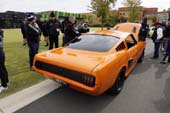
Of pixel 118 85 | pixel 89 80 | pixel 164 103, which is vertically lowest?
pixel 164 103

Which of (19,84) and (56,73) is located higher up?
(56,73)

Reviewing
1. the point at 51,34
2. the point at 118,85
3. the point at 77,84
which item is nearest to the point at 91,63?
the point at 77,84

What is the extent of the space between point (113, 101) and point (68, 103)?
3.14 ft

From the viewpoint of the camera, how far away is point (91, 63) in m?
3.88

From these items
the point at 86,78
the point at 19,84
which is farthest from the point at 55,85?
the point at 86,78

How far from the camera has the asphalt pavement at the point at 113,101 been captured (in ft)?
12.9

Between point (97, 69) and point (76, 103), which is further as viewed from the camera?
point (76, 103)

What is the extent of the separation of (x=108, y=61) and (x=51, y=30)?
16.5 feet

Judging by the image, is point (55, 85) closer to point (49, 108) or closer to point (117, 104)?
point (49, 108)

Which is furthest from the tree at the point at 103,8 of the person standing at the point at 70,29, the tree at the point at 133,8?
the person standing at the point at 70,29

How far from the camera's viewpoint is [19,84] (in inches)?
201

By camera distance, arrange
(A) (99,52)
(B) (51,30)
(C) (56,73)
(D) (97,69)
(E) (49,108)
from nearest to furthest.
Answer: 1. (D) (97,69)
2. (E) (49,108)
3. (C) (56,73)
4. (A) (99,52)
5. (B) (51,30)

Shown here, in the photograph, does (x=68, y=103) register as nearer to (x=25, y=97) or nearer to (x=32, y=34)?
(x=25, y=97)

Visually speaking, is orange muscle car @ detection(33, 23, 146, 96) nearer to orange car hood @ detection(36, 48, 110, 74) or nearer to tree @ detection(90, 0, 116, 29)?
orange car hood @ detection(36, 48, 110, 74)
